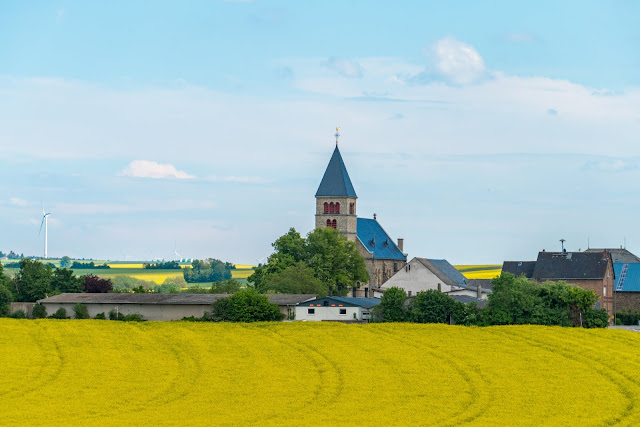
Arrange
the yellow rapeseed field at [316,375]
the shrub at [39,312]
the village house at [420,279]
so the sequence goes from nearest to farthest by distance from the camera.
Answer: the yellow rapeseed field at [316,375], the shrub at [39,312], the village house at [420,279]

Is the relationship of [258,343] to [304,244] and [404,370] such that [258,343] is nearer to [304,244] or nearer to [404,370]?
[404,370]

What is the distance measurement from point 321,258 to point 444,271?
21582mm

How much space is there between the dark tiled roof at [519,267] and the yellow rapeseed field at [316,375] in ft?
260

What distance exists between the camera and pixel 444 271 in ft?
591

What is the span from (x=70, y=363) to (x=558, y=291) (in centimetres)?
5523

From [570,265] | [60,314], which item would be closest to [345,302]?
[60,314]

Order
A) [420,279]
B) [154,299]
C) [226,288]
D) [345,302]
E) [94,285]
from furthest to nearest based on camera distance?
[420,279]
[226,288]
[94,285]
[154,299]
[345,302]

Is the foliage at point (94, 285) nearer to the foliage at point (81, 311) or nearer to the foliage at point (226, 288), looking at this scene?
the foliage at point (226, 288)

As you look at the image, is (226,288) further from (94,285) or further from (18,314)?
(18,314)

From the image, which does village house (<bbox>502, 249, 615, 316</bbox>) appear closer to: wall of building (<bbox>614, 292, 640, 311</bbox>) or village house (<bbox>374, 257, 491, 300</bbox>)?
wall of building (<bbox>614, 292, 640, 311</bbox>)

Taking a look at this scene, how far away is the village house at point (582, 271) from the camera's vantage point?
6467 inches

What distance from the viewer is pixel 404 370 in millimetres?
69750

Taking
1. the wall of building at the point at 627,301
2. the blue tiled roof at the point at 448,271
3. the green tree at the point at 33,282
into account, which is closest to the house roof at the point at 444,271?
the blue tiled roof at the point at 448,271

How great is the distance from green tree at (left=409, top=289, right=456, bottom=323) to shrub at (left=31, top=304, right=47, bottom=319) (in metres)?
46.1
